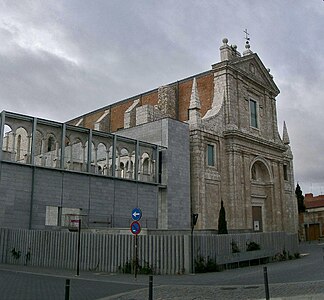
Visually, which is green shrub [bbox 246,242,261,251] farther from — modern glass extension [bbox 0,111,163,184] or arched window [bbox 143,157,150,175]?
arched window [bbox 143,157,150,175]

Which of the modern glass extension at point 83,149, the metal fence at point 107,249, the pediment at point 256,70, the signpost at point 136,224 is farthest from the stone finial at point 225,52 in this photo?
the signpost at point 136,224

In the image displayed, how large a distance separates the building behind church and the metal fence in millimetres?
3343

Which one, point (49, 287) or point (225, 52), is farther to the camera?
point (225, 52)

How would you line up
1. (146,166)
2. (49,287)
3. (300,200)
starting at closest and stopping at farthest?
(49,287)
(146,166)
(300,200)

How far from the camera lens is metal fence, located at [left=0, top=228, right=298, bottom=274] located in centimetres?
1634

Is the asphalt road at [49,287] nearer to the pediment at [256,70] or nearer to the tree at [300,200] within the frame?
the pediment at [256,70]

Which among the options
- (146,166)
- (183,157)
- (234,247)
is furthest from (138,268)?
(183,157)

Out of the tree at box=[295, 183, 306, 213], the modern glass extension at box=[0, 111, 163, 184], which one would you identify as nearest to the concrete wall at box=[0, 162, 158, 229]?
the modern glass extension at box=[0, 111, 163, 184]

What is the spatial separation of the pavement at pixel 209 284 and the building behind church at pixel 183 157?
8917 mm

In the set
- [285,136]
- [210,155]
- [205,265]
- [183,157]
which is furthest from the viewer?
[285,136]

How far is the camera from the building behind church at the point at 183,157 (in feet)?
82.5

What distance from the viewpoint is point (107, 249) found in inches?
672

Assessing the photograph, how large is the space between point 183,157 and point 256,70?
1531 cm

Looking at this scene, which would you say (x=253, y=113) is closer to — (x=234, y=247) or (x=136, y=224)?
(x=234, y=247)
